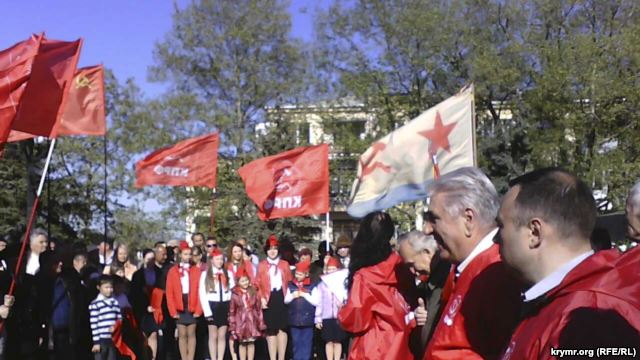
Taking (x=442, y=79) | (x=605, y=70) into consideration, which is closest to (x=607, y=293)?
(x=605, y=70)

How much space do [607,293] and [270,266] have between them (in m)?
12.2

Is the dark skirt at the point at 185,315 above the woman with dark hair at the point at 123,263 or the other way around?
the other way around

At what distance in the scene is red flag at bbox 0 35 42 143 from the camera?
8859 millimetres

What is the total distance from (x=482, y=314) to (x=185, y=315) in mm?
10899

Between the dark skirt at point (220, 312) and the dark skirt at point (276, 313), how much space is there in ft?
2.14

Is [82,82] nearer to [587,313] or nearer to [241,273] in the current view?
[241,273]

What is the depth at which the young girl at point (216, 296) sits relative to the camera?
44.4 ft

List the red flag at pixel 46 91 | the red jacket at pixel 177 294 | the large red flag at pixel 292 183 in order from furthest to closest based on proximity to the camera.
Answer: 1. the large red flag at pixel 292 183
2. the red jacket at pixel 177 294
3. the red flag at pixel 46 91

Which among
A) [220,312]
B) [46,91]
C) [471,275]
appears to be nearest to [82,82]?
[46,91]

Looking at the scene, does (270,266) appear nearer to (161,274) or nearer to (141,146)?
(161,274)

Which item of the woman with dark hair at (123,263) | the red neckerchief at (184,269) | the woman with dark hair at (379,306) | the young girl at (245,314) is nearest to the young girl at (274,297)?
the young girl at (245,314)

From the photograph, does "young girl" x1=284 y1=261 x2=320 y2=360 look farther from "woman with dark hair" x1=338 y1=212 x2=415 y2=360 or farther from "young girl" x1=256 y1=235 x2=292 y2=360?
"woman with dark hair" x1=338 y1=212 x2=415 y2=360

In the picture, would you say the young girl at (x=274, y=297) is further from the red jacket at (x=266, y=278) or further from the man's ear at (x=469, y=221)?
the man's ear at (x=469, y=221)

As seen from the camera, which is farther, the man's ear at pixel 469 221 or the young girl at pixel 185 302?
the young girl at pixel 185 302
